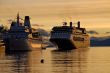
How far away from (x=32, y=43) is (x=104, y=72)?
107639 mm

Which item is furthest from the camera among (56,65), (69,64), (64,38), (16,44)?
(64,38)

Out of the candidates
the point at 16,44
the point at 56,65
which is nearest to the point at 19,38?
the point at 16,44

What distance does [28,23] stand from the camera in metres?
175

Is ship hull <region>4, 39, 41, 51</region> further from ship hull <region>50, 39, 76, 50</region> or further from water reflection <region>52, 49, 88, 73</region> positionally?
water reflection <region>52, 49, 88, 73</region>

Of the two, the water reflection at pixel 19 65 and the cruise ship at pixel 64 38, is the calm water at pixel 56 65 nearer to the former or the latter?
the water reflection at pixel 19 65

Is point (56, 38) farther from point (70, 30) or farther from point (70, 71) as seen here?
point (70, 71)

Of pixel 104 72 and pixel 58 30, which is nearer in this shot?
pixel 104 72

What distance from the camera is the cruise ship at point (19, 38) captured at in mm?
154500

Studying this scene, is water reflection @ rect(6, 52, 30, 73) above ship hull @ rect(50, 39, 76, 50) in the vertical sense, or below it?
above

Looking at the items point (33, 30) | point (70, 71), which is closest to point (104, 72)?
point (70, 71)

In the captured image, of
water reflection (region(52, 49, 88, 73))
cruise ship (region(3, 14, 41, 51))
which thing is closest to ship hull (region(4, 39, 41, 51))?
cruise ship (region(3, 14, 41, 51))

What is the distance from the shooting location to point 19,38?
15575 centimetres

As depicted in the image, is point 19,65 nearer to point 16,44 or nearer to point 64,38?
point 16,44

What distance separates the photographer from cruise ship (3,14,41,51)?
6083 inches
